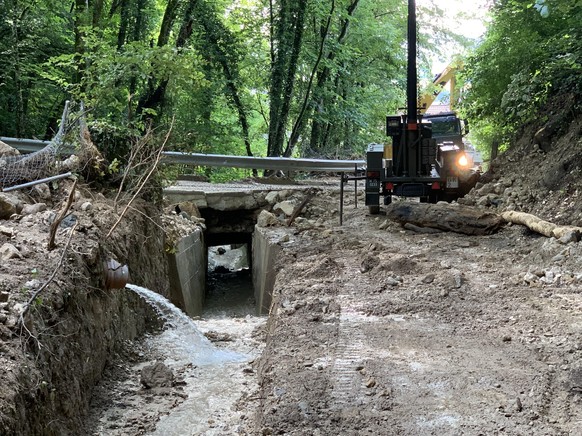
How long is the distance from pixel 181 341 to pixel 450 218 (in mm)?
4998

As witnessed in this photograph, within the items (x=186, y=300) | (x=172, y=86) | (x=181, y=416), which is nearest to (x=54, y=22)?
(x=172, y=86)

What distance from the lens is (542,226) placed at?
8.48m

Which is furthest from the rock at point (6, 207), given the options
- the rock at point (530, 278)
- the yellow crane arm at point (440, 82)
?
the yellow crane arm at point (440, 82)

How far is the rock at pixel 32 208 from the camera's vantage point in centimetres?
662

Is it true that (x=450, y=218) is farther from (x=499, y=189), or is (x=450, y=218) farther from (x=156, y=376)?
(x=156, y=376)

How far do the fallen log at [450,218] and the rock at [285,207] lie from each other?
346 centimetres

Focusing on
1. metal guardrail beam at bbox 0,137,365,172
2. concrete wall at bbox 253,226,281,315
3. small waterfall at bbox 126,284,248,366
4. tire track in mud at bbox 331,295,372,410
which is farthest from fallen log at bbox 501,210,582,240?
Answer: metal guardrail beam at bbox 0,137,365,172

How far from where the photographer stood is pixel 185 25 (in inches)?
669

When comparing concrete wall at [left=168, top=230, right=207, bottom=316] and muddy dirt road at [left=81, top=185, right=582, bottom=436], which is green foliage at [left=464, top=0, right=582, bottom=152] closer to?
muddy dirt road at [left=81, top=185, right=582, bottom=436]

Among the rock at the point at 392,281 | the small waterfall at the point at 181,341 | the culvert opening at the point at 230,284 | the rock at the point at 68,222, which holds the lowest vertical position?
the culvert opening at the point at 230,284

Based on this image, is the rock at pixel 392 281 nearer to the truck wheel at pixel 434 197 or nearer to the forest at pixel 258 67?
the forest at pixel 258 67

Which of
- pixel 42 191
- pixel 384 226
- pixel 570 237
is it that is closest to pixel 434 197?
pixel 384 226

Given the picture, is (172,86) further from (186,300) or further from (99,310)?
(99,310)

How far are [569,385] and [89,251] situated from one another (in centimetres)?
447
